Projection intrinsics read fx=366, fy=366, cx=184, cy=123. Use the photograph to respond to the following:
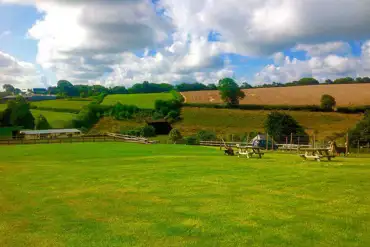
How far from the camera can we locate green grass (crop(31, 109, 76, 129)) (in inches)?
3848

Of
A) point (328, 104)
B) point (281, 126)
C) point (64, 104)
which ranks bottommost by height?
point (281, 126)

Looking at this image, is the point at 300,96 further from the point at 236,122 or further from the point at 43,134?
the point at 43,134

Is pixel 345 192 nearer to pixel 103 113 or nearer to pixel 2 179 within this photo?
pixel 2 179

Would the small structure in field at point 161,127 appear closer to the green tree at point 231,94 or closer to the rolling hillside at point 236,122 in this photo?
the rolling hillside at point 236,122

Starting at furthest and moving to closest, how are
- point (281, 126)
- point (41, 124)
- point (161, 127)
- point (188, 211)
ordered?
point (41, 124) < point (161, 127) < point (281, 126) < point (188, 211)

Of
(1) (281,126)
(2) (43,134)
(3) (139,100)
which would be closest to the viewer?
(1) (281,126)

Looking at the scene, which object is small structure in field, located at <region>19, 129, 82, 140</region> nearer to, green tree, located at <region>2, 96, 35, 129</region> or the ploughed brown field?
green tree, located at <region>2, 96, 35, 129</region>

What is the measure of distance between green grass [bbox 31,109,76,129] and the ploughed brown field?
114 feet

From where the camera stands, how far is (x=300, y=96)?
343 ft

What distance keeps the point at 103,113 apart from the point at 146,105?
13919 mm

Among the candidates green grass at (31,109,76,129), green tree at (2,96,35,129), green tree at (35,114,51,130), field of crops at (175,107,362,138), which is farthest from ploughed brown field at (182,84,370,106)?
green tree at (2,96,35,129)

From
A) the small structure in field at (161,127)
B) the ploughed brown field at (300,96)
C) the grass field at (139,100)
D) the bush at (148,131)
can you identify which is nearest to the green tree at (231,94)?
the ploughed brown field at (300,96)

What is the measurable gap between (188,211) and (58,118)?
100 metres

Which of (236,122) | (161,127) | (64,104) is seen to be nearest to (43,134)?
(161,127)
